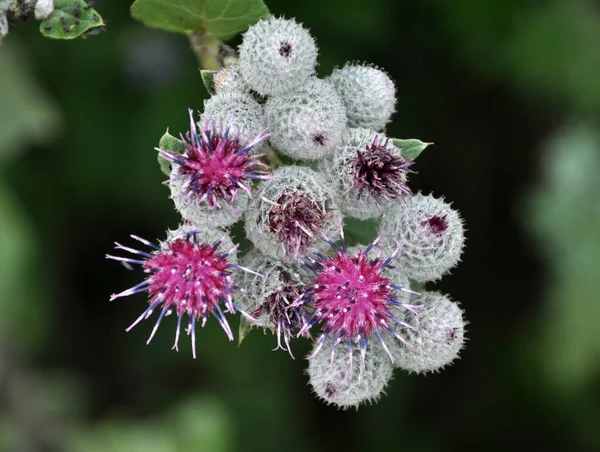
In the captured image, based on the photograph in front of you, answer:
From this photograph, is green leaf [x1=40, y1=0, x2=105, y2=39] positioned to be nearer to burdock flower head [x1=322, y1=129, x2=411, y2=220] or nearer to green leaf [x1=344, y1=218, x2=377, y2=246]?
burdock flower head [x1=322, y1=129, x2=411, y2=220]

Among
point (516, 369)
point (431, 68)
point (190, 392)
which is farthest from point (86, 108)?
point (516, 369)

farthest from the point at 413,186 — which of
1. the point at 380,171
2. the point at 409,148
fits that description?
the point at 380,171

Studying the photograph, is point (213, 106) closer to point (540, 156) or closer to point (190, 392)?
point (190, 392)

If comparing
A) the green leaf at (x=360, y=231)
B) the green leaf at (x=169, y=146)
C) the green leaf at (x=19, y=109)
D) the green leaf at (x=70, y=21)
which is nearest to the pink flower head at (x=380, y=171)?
the green leaf at (x=360, y=231)

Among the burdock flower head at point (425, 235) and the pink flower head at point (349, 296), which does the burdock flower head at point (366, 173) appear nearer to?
the burdock flower head at point (425, 235)

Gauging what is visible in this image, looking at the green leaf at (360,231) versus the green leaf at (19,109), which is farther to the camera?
the green leaf at (19,109)

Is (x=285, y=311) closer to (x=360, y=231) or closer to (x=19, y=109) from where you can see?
(x=360, y=231)
